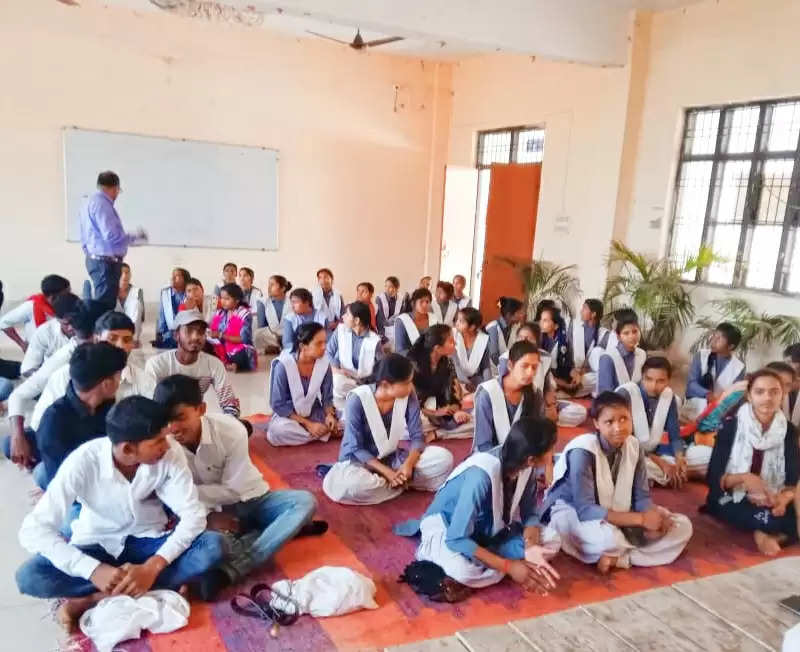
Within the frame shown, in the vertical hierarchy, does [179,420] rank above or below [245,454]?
above

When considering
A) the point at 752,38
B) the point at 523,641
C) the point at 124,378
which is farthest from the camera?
the point at 752,38

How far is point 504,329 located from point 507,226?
9.44ft

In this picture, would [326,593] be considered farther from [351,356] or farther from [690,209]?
[690,209]

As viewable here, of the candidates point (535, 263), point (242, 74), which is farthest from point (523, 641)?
point (242, 74)

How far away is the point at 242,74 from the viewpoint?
7594mm

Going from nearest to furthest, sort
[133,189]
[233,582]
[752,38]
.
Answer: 1. [233,582]
2. [752,38]
3. [133,189]

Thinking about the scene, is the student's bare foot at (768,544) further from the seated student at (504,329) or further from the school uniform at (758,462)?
the seated student at (504,329)

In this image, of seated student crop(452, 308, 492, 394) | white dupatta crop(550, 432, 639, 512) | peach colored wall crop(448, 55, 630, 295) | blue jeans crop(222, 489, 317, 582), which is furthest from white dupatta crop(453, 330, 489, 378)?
peach colored wall crop(448, 55, 630, 295)

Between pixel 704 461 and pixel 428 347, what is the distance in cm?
177

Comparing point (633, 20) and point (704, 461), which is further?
point (633, 20)

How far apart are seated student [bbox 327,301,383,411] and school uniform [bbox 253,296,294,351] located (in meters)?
1.54

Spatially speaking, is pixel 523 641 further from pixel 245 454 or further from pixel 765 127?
pixel 765 127

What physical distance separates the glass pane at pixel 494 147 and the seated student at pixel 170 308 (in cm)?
445

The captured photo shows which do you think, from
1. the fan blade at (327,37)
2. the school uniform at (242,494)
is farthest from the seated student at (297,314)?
the fan blade at (327,37)
